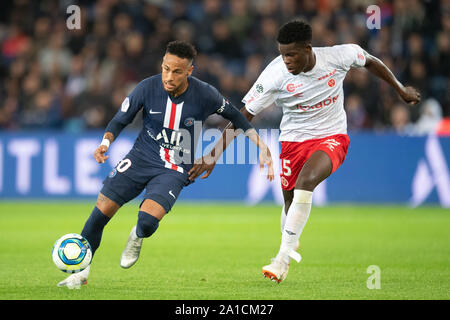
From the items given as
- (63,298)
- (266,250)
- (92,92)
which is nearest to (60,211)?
(92,92)

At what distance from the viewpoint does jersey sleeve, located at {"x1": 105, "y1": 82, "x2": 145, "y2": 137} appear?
23.1 ft

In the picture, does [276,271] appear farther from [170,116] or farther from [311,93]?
[311,93]

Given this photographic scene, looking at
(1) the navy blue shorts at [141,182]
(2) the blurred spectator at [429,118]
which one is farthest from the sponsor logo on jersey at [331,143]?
(2) the blurred spectator at [429,118]

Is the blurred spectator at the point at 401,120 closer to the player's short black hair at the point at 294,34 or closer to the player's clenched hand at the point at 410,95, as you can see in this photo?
the player's clenched hand at the point at 410,95

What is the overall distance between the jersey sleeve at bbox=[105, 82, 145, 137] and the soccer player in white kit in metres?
0.79

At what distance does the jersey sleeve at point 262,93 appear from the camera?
760 cm

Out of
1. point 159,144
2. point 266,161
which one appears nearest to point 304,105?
point 266,161

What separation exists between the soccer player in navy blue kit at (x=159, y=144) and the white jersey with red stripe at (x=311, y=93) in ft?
1.39

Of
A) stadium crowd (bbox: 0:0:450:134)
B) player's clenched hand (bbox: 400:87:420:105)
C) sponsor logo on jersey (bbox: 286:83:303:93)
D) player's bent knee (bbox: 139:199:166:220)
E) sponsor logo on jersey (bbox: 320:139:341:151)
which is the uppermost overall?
stadium crowd (bbox: 0:0:450:134)

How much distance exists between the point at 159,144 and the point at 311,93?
5.18 ft

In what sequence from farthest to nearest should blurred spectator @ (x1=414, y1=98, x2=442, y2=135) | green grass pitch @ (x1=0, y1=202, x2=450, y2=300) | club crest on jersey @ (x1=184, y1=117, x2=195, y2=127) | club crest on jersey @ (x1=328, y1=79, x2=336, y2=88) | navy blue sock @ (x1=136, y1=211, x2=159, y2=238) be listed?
blurred spectator @ (x1=414, y1=98, x2=442, y2=135)
club crest on jersey @ (x1=328, y1=79, x2=336, y2=88)
club crest on jersey @ (x1=184, y1=117, x2=195, y2=127)
navy blue sock @ (x1=136, y1=211, x2=159, y2=238)
green grass pitch @ (x1=0, y1=202, x2=450, y2=300)

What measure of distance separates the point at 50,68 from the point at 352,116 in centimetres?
695

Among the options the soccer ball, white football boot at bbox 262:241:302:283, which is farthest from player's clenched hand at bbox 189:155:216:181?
the soccer ball

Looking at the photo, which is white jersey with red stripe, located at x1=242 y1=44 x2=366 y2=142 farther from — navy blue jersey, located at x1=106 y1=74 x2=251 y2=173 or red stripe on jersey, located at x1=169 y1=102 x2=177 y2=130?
red stripe on jersey, located at x1=169 y1=102 x2=177 y2=130
